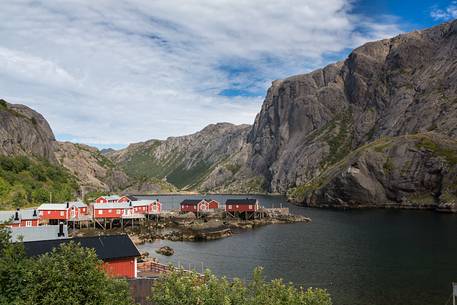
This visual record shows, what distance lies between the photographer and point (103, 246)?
46219 millimetres

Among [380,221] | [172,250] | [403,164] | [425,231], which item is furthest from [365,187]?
[172,250]

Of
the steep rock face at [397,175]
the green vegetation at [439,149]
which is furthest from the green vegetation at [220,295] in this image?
the green vegetation at [439,149]

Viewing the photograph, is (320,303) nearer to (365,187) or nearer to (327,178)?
(365,187)

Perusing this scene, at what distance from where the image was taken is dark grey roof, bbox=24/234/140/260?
43597 millimetres

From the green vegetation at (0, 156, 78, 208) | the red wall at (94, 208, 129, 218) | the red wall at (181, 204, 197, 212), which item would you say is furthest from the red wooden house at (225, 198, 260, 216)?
the green vegetation at (0, 156, 78, 208)

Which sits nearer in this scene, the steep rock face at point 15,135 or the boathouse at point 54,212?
the boathouse at point 54,212

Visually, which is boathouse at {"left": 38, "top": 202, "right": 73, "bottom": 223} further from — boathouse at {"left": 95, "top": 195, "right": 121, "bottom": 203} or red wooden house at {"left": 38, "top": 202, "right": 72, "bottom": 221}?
boathouse at {"left": 95, "top": 195, "right": 121, "bottom": 203}

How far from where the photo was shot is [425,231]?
102 metres

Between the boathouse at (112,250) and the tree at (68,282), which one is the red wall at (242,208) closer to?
the boathouse at (112,250)

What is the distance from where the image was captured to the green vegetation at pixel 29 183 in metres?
129

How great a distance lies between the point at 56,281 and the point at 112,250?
2487 cm

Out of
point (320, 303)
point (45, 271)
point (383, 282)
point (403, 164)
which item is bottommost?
point (383, 282)

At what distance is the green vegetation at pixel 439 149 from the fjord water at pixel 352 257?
43881mm

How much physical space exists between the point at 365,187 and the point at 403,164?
58.9 feet
